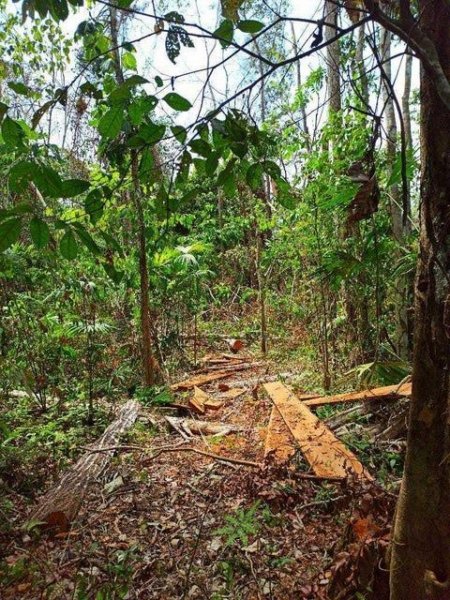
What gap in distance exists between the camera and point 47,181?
0.93m

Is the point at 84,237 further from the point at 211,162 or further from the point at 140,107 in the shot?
the point at 211,162

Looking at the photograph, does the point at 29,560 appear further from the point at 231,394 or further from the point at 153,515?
the point at 231,394

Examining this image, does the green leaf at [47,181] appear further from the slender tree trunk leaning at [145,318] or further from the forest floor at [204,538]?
the slender tree trunk leaning at [145,318]

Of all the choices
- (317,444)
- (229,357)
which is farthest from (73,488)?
(229,357)

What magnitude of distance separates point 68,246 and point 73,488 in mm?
2491

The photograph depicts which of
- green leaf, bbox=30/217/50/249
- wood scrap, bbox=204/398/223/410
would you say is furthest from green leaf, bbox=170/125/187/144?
wood scrap, bbox=204/398/223/410

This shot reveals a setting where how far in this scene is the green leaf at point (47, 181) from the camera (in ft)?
3.01

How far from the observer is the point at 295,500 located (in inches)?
105

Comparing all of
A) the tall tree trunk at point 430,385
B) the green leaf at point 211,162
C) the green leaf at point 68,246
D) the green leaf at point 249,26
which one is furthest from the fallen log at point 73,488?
the green leaf at point 249,26

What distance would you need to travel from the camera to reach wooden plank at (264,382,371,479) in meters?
2.77

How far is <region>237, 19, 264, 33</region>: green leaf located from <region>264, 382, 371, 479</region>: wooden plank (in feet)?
8.09

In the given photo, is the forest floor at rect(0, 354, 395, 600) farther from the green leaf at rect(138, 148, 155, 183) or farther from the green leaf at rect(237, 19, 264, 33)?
the green leaf at rect(237, 19, 264, 33)

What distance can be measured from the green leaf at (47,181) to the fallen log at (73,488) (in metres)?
2.46

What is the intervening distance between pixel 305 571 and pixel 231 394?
3200 mm
